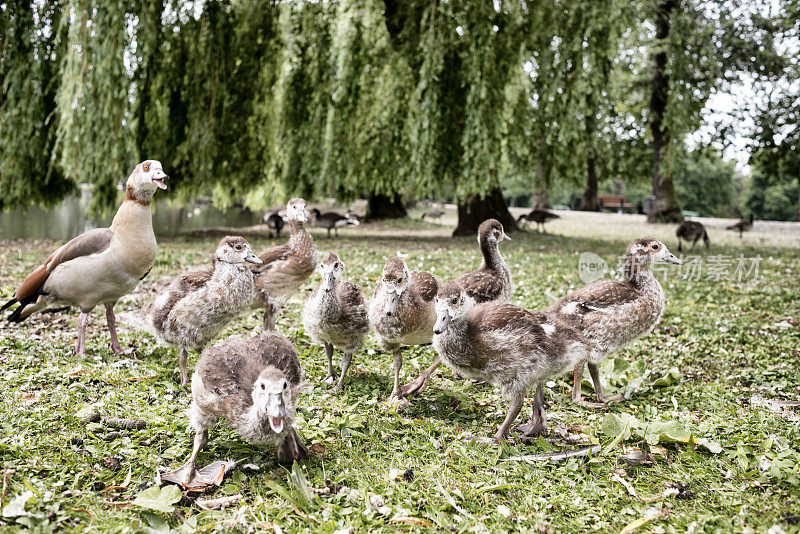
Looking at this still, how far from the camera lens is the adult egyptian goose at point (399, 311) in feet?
15.2

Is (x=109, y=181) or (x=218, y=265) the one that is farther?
(x=109, y=181)

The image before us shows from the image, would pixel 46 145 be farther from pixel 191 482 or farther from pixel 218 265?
pixel 191 482

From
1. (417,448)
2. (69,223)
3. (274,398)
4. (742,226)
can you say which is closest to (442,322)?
(417,448)

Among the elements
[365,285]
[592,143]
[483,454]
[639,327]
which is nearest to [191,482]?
[483,454]

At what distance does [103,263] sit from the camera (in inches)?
211

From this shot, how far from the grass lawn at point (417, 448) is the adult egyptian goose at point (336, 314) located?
1.24 ft

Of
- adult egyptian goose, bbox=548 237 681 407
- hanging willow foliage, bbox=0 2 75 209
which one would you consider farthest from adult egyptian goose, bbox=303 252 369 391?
hanging willow foliage, bbox=0 2 75 209

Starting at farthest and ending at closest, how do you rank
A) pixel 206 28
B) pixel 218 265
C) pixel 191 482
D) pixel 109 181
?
pixel 206 28, pixel 109 181, pixel 218 265, pixel 191 482

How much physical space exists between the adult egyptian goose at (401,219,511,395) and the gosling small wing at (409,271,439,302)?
229mm

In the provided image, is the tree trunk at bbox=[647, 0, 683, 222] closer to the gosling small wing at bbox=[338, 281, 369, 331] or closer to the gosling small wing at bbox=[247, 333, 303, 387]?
the gosling small wing at bbox=[338, 281, 369, 331]

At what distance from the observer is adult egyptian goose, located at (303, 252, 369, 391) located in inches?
191

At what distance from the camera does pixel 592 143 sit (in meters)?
13.4

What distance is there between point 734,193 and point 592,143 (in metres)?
60.5

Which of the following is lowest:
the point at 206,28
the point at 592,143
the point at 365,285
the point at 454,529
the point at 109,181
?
the point at 454,529
